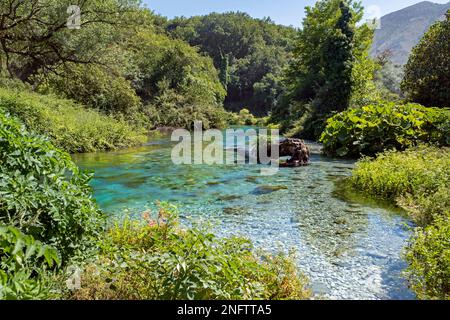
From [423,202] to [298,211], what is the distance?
2.08 m

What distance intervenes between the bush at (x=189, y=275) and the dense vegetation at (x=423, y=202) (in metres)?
1.22

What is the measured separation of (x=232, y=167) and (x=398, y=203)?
581cm

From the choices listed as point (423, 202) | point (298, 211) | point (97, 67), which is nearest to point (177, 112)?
point (97, 67)

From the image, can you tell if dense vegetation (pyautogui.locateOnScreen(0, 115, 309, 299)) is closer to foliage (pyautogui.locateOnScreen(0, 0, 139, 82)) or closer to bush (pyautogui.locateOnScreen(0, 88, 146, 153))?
bush (pyautogui.locateOnScreen(0, 88, 146, 153))

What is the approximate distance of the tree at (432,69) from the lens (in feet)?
62.4

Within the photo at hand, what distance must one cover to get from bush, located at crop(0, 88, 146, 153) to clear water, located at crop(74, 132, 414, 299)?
125 inches

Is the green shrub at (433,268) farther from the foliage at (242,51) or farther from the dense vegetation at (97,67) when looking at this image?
the foliage at (242,51)

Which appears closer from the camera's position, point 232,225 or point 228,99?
point 232,225

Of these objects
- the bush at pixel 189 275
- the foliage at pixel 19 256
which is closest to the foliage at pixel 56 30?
the bush at pixel 189 275

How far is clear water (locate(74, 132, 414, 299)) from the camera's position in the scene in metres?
4.26
